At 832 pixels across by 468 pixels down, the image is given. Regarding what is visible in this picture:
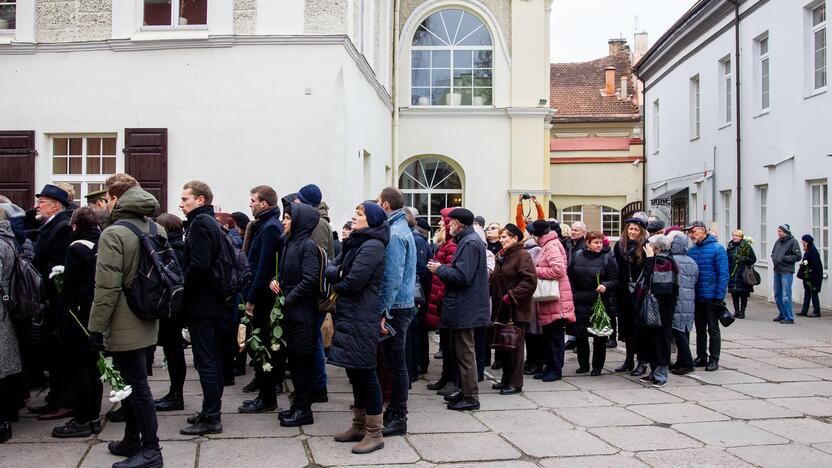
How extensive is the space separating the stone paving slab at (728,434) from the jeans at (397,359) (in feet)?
7.61

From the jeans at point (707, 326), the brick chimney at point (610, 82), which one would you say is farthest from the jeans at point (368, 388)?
the brick chimney at point (610, 82)

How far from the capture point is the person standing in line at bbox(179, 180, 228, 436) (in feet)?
20.1

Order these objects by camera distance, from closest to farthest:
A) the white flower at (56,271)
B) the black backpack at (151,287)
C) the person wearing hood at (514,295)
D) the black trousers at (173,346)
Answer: the black backpack at (151,287)
the white flower at (56,271)
the black trousers at (173,346)
the person wearing hood at (514,295)

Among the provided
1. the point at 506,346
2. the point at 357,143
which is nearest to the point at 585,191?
the point at 357,143

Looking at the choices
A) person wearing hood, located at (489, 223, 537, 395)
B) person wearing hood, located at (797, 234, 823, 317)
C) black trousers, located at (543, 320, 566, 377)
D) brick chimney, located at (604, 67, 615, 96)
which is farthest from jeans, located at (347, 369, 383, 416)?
brick chimney, located at (604, 67, 615, 96)

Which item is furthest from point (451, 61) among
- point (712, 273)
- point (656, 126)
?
point (712, 273)

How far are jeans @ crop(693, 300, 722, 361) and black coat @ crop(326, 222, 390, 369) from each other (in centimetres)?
506

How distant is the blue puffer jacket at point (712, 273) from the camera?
949 centimetres

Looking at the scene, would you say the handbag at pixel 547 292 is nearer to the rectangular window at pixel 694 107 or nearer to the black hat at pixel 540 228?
the black hat at pixel 540 228

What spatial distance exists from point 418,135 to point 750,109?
331 inches

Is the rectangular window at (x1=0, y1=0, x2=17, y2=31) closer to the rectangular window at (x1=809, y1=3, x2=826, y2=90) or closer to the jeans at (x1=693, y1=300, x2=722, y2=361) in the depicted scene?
the jeans at (x1=693, y1=300, x2=722, y2=361)

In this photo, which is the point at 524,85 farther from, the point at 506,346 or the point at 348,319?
the point at 348,319

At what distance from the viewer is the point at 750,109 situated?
20.8 meters

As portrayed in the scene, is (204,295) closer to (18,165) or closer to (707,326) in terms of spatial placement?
(707,326)
